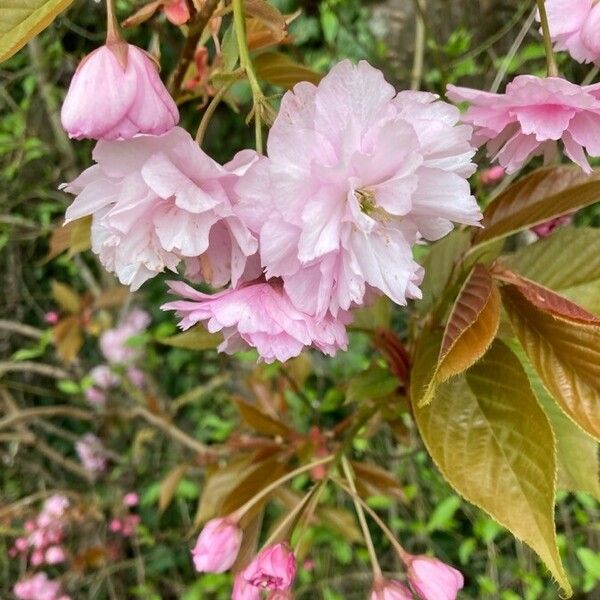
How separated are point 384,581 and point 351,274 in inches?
13.5

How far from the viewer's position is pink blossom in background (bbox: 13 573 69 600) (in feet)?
6.65

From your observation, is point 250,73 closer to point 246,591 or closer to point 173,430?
point 246,591

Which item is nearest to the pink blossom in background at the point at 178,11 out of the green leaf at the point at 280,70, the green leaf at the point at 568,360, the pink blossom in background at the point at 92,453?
the green leaf at the point at 280,70

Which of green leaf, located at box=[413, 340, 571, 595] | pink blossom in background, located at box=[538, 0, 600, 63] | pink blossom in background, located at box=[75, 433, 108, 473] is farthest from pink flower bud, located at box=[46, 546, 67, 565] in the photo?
pink blossom in background, located at box=[538, 0, 600, 63]

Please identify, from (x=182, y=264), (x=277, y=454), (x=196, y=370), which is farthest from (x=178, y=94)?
(x=196, y=370)

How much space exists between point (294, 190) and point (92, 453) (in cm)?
207

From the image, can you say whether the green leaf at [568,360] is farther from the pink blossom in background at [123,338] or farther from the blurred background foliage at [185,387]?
the pink blossom in background at [123,338]

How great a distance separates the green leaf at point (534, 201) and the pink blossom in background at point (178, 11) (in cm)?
40

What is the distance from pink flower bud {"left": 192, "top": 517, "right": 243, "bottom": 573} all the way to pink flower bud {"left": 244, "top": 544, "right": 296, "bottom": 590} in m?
0.07

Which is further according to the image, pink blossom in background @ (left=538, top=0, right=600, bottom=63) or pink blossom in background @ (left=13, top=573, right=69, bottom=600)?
pink blossom in background @ (left=13, top=573, right=69, bottom=600)

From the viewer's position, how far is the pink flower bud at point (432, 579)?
64 cm

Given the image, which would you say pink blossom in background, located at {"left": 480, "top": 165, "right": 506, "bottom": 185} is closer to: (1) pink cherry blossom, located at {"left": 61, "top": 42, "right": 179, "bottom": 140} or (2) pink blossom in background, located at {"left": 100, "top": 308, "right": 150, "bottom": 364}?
(1) pink cherry blossom, located at {"left": 61, "top": 42, "right": 179, "bottom": 140}

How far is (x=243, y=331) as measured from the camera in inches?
20.6

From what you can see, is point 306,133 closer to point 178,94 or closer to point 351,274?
point 351,274
